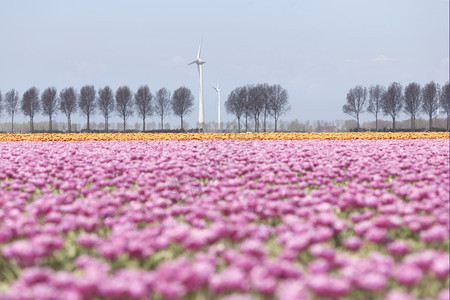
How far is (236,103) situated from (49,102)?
38531mm

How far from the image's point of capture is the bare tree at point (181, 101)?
101750 mm

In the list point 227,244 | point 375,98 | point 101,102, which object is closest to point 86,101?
point 101,102

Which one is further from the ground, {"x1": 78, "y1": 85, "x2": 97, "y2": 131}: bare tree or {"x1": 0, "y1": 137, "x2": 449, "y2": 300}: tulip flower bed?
{"x1": 78, "y1": 85, "x2": 97, "y2": 131}: bare tree

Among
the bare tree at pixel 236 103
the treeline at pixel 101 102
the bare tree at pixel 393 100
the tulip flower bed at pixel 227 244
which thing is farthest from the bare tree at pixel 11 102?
the tulip flower bed at pixel 227 244

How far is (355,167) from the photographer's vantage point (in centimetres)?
1040

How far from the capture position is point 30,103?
101312 millimetres

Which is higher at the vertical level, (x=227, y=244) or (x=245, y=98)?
(x=245, y=98)

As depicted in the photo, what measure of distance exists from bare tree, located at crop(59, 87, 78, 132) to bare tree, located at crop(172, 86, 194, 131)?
20.6 meters

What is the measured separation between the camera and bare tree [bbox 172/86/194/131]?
102 m

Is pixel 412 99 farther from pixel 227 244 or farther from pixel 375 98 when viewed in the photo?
pixel 227 244

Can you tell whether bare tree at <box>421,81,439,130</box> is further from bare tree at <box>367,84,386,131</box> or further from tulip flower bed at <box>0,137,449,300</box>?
tulip flower bed at <box>0,137,449,300</box>

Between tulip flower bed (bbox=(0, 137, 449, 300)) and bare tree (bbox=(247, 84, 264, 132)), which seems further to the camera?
bare tree (bbox=(247, 84, 264, 132))

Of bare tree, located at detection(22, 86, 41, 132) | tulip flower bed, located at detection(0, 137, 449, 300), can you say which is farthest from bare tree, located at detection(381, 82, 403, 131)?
tulip flower bed, located at detection(0, 137, 449, 300)

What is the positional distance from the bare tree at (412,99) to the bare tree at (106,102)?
60.0 metres
